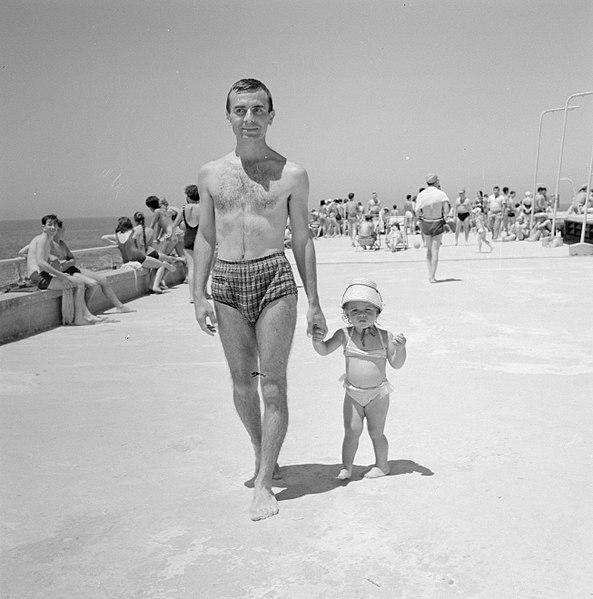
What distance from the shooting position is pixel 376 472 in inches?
149

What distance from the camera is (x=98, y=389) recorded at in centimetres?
584

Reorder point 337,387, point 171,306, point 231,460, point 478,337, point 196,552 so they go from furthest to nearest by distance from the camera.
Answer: point 171,306 < point 478,337 < point 337,387 < point 231,460 < point 196,552

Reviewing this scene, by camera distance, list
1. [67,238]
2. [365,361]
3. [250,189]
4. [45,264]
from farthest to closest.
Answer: [67,238] < [45,264] < [365,361] < [250,189]

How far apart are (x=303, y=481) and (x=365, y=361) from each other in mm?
684

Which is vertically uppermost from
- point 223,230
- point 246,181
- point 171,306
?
point 246,181

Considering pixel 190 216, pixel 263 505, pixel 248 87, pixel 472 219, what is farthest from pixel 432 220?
pixel 472 219

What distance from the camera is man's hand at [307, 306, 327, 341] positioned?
3.57m

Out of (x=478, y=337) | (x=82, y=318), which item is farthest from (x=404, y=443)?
(x=82, y=318)

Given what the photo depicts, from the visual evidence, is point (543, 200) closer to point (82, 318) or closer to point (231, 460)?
point (82, 318)

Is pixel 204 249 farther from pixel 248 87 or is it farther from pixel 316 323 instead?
pixel 248 87

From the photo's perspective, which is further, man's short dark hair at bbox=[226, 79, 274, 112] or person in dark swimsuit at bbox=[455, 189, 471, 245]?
person in dark swimsuit at bbox=[455, 189, 471, 245]

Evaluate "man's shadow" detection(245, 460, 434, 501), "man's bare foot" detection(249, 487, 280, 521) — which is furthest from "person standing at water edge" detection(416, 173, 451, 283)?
"man's bare foot" detection(249, 487, 280, 521)

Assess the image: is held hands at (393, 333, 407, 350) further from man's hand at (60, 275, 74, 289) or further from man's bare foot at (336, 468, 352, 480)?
man's hand at (60, 275, 74, 289)

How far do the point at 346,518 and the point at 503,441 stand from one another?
137 cm
